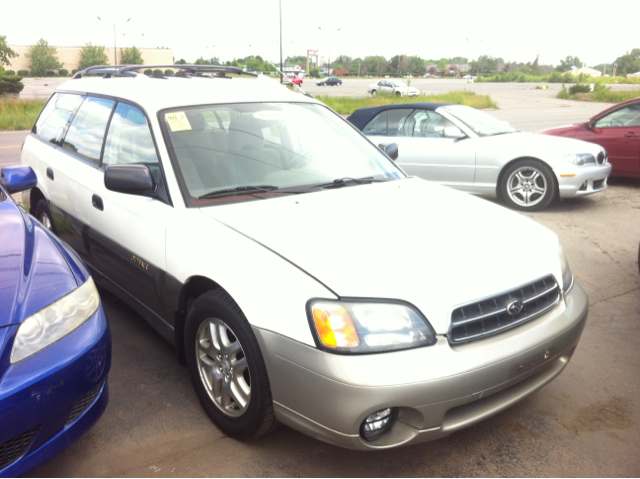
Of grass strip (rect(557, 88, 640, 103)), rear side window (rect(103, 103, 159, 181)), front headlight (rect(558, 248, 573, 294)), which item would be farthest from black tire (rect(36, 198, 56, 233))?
grass strip (rect(557, 88, 640, 103))

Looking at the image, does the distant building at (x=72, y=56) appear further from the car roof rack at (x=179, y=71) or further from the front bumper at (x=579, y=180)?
the car roof rack at (x=179, y=71)

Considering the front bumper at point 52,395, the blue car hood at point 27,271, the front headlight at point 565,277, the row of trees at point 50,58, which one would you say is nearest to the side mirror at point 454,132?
the front headlight at point 565,277

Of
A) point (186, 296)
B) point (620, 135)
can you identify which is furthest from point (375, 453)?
point (620, 135)

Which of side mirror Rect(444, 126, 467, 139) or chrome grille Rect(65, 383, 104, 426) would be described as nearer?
chrome grille Rect(65, 383, 104, 426)

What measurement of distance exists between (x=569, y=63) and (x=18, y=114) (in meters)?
129

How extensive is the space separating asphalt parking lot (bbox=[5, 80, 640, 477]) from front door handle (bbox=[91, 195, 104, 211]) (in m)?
0.89

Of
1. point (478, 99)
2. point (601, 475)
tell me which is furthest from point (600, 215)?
point (478, 99)

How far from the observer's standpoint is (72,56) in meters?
98.6

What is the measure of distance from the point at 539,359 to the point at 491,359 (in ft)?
1.11

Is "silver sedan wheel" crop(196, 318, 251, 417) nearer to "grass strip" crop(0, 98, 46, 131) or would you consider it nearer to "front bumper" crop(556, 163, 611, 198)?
"front bumper" crop(556, 163, 611, 198)

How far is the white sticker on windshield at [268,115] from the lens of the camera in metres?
3.64

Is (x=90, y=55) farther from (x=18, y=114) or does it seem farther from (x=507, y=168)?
(x=507, y=168)

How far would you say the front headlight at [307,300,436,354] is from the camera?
86.4 inches

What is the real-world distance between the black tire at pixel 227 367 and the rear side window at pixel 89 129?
162 cm
